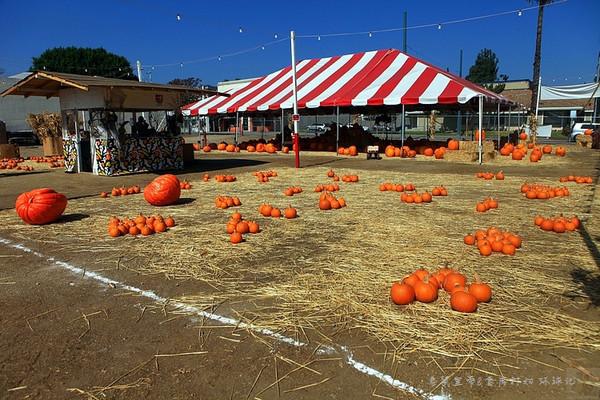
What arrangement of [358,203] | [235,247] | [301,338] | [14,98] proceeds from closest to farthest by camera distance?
[301,338], [235,247], [358,203], [14,98]

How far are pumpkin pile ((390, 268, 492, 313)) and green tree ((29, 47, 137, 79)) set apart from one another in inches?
2456

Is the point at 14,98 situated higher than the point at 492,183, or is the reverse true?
the point at 14,98

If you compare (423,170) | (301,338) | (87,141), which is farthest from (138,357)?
(87,141)

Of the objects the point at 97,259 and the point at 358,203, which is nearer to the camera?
the point at 97,259

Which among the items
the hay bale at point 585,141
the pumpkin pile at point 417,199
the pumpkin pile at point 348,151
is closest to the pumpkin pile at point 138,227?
the pumpkin pile at point 417,199

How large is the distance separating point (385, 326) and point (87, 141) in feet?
48.2

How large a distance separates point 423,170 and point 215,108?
45.8ft


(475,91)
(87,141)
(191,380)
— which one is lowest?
(191,380)

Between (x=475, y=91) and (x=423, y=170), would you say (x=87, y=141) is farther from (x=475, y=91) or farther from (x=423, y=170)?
(x=475, y=91)

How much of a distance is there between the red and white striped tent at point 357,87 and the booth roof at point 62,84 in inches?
280

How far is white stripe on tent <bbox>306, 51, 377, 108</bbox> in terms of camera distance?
20625 mm

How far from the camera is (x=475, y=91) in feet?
56.0

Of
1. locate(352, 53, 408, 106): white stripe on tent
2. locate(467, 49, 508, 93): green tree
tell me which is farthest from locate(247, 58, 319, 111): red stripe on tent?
locate(467, 49, 508, 93): green tree

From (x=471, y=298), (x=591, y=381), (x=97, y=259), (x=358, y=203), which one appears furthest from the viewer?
(x=358, y=203)
